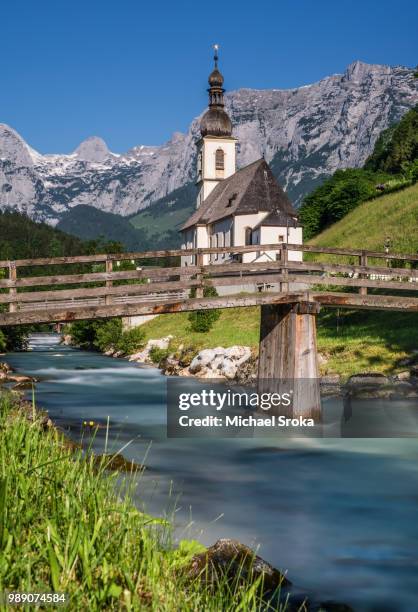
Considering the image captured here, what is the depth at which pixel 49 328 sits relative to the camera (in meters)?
96.6

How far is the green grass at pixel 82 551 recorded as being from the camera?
4520 millimetres

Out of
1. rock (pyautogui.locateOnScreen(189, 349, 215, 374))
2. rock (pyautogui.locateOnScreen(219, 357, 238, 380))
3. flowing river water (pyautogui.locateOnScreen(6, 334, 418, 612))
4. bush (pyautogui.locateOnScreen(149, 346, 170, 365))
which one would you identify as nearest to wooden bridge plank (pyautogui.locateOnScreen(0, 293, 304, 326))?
flowing river water (pyautogui.locateOnScreen(6, 334, 418, 612))

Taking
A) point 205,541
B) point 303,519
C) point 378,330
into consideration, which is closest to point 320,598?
point 205,541

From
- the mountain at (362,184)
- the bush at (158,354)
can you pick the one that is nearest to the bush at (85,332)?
the bush at (158,354)

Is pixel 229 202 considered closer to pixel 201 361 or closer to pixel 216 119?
pixel 216 119

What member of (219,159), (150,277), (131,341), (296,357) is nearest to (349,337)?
(296,357)

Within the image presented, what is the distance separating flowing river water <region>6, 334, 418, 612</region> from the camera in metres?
8.69

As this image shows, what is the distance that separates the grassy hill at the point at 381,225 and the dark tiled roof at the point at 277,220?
10.2 ft

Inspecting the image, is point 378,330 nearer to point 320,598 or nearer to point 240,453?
point 240,453

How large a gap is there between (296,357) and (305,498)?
4979 millimetres

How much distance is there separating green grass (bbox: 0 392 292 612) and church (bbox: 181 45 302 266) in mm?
47374

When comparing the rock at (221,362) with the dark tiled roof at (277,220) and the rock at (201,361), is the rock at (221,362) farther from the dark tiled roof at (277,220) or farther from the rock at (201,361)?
the dark tiled roof at (277,220)

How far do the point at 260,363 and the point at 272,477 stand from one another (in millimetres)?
5291

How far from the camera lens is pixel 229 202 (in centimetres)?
7162
